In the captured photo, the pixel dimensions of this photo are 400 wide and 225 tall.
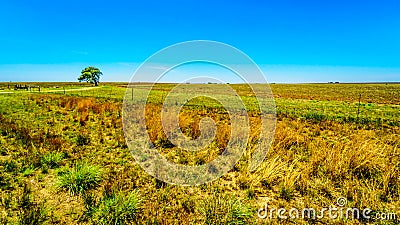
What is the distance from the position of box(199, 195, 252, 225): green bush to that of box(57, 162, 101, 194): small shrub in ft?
8.02

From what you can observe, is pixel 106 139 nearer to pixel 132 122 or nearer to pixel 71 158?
pixel 71 158

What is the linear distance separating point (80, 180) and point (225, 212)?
10.2 ft

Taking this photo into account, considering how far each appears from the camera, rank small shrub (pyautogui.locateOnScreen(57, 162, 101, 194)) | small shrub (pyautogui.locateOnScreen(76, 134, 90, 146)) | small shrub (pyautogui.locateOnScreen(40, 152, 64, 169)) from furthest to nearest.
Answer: small shrub (pyautogui.locateOnScreen(76, 134, 90, 146)) < small shrub (pyautogui.locateOnScreen(40, 152, 64, 169)) < small shrub (pyautogui.locateOnScreen(57, 162, 101, 194))

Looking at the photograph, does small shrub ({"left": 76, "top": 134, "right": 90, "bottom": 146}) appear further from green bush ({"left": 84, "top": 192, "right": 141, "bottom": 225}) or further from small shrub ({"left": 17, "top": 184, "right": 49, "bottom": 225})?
green bush ({"left": 84, "top": 192, "right": 141, "bottom": 225})

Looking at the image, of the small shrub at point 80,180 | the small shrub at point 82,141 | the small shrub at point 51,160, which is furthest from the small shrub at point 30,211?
the small shrub at point 82,141

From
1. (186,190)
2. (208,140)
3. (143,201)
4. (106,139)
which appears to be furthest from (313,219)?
(106,139)

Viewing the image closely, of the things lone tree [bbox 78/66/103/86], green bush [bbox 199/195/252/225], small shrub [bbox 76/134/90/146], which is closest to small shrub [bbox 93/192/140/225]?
green bush [bbox 199/195/252/225]

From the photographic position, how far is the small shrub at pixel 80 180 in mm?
4644

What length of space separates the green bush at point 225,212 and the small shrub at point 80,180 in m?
2.44

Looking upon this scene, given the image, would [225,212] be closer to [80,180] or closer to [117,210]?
[117,210]

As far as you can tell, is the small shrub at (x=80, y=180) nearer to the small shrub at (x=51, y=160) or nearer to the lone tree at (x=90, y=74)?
the small shrub at (x=51, y=160)

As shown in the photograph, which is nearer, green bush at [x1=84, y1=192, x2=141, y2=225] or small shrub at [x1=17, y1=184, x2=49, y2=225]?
small shrub at [x1=17, y1=184, x2=49, y2=225]

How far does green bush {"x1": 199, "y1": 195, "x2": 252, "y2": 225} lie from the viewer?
→ 3.73 meters

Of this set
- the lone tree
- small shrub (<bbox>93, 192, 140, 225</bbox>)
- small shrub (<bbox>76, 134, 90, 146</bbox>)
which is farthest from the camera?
the lone tree
